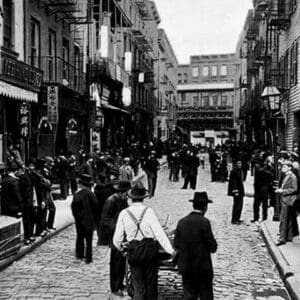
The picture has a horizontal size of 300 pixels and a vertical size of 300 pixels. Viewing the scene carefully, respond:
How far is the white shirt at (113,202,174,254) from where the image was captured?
635 centimetres

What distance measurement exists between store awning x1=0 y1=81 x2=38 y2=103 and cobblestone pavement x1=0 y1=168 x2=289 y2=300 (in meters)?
4.20

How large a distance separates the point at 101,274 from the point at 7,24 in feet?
37.7

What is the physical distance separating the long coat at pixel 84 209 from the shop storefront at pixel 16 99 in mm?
6234

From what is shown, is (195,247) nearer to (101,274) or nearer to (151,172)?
(101,274)

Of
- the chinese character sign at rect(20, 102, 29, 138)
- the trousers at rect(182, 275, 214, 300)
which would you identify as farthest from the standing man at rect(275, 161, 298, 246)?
the chinese character sign at rect(20, 102, 29, 138)

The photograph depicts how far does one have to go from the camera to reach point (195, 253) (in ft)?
20.7

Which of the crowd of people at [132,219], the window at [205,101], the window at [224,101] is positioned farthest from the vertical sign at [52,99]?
the window at [205,101]

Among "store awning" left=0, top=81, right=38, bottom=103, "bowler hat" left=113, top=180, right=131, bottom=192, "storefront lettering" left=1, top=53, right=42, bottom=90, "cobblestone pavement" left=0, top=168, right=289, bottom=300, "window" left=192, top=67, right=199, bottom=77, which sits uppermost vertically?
"window" left=192, top=67, right=199, bottom=77

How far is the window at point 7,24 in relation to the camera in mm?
18172

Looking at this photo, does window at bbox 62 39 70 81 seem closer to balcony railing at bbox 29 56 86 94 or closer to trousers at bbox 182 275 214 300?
balcony railing at bbox 29 56 86 94

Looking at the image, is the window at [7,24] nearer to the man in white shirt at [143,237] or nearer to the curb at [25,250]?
the curb at [25,250]

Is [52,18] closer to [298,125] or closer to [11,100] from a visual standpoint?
[11,100]

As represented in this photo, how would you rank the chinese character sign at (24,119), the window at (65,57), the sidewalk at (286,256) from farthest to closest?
1. the window at (65,57)
2. the chinese character sign at (24,119)
3. the sidewalk at (286,256)

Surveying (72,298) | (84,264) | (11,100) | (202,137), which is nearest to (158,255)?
(72,298)
